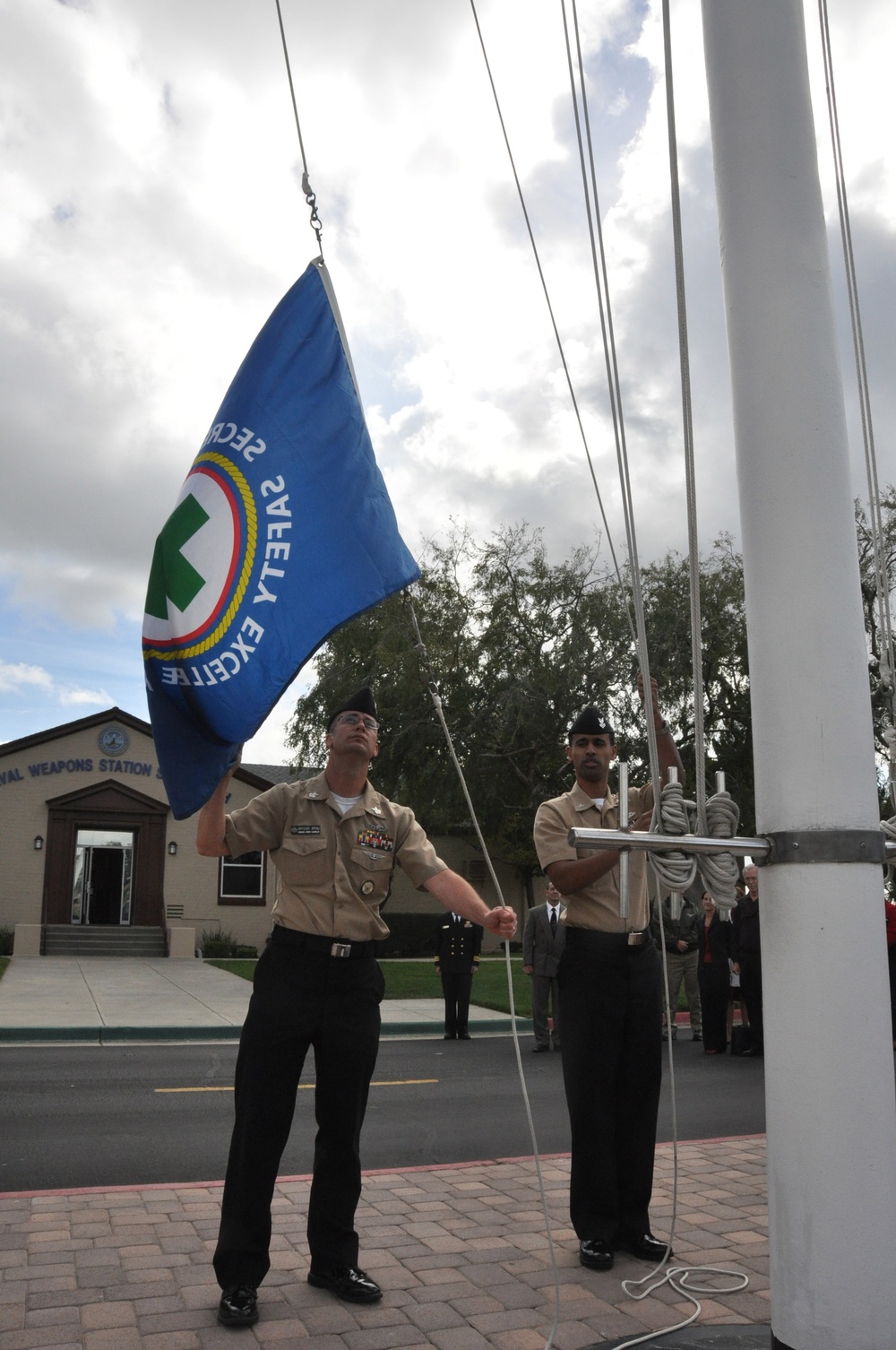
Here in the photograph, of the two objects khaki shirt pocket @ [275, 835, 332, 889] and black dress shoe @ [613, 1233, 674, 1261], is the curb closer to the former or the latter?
black dress shoe @ [613, 1233, 674, 1261]

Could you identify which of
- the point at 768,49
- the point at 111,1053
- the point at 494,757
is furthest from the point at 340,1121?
the point at 494,757

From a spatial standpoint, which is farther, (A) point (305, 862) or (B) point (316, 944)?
(A) point (305, 862)

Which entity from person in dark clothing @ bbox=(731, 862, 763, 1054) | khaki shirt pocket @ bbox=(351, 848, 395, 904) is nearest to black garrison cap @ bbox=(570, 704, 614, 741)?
khaki shirt pocket @ bbox=(351, 848, 395, 904)

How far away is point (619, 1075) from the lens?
4.53m

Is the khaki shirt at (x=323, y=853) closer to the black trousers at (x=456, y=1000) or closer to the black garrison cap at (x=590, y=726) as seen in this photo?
the black garrison cap at (x=590, y=726)

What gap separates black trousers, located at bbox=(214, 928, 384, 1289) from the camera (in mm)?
3854

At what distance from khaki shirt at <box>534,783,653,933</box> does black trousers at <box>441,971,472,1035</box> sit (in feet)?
28.3

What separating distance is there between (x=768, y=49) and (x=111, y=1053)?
11165 mm

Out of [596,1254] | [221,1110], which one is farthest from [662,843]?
[221,1110]

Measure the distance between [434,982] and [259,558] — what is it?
53.8ft

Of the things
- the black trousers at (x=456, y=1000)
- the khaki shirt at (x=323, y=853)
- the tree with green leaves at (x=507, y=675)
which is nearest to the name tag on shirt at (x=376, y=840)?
the khaki shirt at (x=323, y=853)

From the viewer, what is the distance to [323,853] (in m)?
4.19

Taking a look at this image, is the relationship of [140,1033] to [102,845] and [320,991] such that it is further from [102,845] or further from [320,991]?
[102,845]

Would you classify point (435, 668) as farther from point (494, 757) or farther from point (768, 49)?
point (768, 49)
